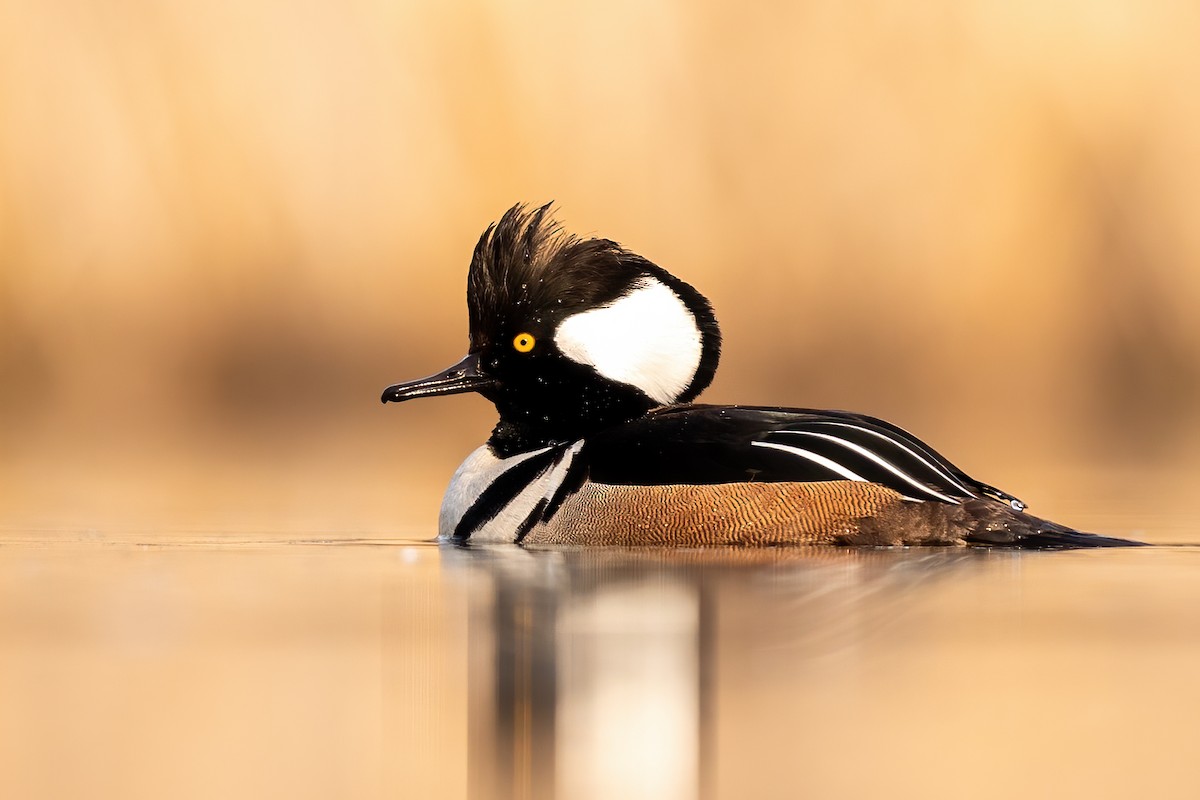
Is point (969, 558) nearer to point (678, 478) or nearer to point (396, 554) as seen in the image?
point (678, 478)

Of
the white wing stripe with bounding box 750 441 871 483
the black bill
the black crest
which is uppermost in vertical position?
the black crest

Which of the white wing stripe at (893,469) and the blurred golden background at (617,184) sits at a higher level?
the blurred golden background at (617,184)

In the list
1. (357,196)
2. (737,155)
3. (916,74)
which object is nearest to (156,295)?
(357,196)

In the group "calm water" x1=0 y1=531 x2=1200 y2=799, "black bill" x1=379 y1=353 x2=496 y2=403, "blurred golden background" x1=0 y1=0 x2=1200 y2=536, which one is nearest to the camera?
"calm water" x1=0 y1=531 x2=1200 y2=799

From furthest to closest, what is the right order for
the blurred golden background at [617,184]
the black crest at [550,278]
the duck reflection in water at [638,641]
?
the blurred golden background at [617,184]
the black crest at [550,278]
the duck reflection in water at [638,641]

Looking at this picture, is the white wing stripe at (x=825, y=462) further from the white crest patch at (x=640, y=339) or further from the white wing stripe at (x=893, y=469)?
the white crest patch at (x=640, y=339)

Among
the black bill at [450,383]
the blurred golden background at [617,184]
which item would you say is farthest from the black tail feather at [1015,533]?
the blurred golden background at [617,184]

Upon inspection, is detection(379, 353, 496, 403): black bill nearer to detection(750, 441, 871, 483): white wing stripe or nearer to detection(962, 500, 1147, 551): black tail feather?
detection(750, 441, 871, 483): white wing stripe

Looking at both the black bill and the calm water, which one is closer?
the calm water

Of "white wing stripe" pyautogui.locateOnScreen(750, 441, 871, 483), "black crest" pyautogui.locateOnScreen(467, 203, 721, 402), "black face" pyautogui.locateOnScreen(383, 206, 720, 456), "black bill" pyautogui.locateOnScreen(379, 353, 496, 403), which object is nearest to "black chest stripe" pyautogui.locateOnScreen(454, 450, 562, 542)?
"black face" pyautogui.locateOnScreen(383, 206, 720, 456)
